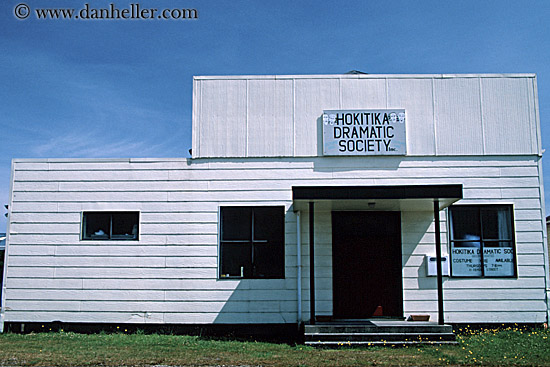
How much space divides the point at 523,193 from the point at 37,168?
11.1m

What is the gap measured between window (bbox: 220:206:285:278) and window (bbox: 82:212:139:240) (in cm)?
203

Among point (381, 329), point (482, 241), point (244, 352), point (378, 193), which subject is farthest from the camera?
point (482, 241)

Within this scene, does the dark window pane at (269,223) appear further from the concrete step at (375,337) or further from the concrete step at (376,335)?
the concrete step at (375,337)

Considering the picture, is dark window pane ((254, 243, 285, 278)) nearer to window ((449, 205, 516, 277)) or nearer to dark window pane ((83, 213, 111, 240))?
dark window pane ((83, 213, 111, 240))

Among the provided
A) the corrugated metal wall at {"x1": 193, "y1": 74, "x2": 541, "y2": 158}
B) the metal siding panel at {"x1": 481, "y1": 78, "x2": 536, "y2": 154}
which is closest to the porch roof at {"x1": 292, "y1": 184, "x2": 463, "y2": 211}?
the corrugated metal wall at {"x1": 193, "y1": 74, "x2": 541, "y2": 158}

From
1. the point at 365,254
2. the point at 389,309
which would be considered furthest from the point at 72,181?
the point at 389,309

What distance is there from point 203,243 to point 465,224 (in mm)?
5835

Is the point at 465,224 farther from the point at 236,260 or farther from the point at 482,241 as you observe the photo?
the point at 236,260

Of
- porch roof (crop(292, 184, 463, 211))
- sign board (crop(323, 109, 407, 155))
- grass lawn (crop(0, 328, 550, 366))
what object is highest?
sign board (crop(323, 109, 407, 155))

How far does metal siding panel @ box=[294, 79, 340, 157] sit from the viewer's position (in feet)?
44.9

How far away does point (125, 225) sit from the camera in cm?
1375

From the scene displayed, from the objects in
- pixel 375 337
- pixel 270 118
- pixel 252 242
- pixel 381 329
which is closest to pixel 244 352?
pixel 375 337

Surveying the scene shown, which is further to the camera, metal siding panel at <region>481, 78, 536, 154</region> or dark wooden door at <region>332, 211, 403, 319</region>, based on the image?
metal siding panel at <region>481, 78, 536, 154</region>

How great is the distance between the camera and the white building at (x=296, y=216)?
1323 cm
